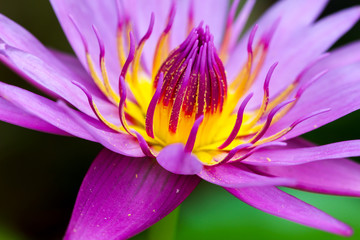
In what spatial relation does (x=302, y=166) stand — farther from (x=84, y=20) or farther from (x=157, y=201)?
(x=84, y=20)

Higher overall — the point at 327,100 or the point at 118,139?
the point at 118,139

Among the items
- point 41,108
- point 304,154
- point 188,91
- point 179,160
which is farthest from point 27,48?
point 304,154

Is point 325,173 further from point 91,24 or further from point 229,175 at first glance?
point 91,24

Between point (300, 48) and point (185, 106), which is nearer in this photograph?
point (185, 106)

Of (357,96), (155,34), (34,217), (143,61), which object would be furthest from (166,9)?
(34,217)

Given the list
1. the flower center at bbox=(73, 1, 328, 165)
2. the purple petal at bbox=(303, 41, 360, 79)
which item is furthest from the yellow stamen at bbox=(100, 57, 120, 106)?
the purple petal at bbox=(303, 41, 360, 79)

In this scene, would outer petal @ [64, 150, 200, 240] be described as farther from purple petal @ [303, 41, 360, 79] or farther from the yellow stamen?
purple petal @ [303, 41, 360, 79]
